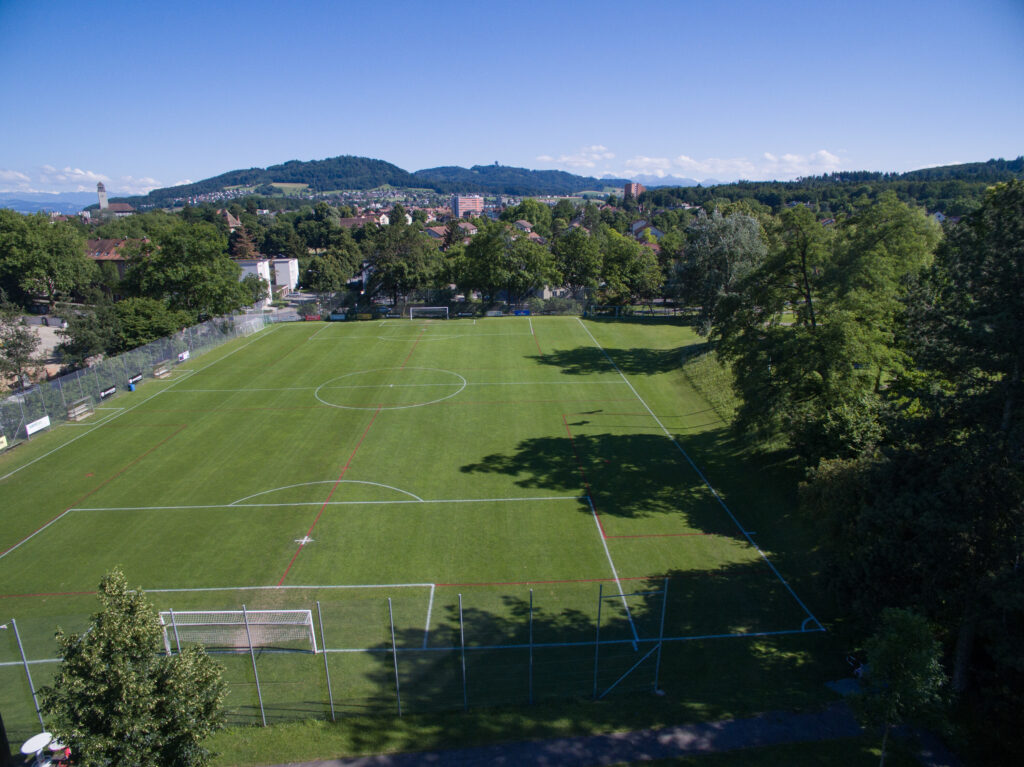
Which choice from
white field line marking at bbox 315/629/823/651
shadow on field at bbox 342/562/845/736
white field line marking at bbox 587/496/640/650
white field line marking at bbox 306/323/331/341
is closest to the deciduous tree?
shadow on field at bbox 342/562/845/736

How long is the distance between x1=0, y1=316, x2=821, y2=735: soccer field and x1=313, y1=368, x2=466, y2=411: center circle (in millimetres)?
248

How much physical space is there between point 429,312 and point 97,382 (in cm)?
3527

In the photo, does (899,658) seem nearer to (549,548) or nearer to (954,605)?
(954,605)

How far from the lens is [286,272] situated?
102000 mm

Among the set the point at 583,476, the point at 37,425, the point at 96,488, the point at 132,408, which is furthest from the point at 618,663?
the point at 132,408

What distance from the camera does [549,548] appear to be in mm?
20703

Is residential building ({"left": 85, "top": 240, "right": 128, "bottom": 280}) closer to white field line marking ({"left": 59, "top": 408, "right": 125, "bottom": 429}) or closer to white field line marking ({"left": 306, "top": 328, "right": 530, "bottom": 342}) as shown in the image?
white field line marking ({"left": 306, "top": 328, "right": 530, "bottom": 342})

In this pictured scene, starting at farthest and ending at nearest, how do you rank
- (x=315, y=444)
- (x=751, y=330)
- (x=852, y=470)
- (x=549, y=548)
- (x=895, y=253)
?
1. (x=315, y=444)
2. (x=751, y=330)
3. (x=895, y=253)
4. (x=549, y=548)
5. (x=852, y=470)

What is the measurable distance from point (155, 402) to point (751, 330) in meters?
34.7

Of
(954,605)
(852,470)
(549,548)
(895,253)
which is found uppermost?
(895,253)

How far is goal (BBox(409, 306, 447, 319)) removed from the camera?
215ft

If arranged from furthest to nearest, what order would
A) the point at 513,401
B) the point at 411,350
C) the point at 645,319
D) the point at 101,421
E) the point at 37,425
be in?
the point at 645,319 → the point at 411,350 → the point at 513,401 → the point at 101,421 → the point at 37,425

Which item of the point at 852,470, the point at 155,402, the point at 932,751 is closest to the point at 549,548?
the point at 852,470

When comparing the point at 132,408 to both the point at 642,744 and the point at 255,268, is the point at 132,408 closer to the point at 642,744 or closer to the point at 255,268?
the point at 642,744
